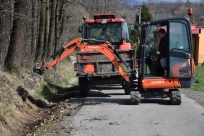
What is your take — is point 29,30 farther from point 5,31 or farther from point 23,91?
point 23,91

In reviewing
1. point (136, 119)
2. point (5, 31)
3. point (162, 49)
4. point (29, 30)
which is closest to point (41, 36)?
point (29, 30)

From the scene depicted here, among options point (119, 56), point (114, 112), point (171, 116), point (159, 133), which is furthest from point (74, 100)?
point (159, 133)

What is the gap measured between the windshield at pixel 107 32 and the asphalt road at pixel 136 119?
3.68 meters

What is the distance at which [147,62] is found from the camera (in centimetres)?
1376

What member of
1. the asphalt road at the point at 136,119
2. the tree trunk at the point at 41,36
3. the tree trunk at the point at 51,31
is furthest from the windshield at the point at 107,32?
the tree trunk at the point at 51,31

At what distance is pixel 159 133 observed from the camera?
29.9 feet

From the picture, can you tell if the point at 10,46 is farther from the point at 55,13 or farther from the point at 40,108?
the point at 55,13

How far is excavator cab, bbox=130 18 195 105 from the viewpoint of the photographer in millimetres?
13219

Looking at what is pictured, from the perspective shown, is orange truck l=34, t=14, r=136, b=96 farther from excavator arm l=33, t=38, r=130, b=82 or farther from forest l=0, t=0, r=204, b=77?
forest l=0, t=0, r=204, b=77

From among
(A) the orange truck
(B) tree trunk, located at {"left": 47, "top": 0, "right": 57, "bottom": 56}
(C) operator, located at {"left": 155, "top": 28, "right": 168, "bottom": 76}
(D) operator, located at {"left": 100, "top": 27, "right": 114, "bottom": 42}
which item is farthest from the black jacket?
(B) tree trunk, located at {"left": 47, "top": 0, "right": 57, "bottom": 56}

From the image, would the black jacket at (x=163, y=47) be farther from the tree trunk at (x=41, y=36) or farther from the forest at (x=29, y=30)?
the tree trunk at (x=41, y=36)

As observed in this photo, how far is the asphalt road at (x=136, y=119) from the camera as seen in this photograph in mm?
9344

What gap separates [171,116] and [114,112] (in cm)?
173

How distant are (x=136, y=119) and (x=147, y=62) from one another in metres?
3.37
